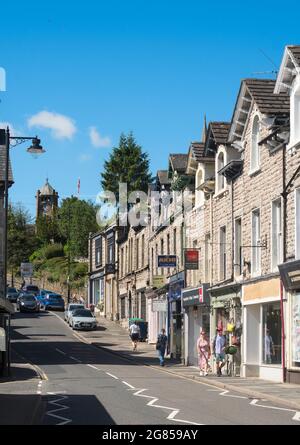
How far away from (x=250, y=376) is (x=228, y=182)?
8.23m

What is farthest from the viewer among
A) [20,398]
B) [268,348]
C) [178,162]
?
[178,162]

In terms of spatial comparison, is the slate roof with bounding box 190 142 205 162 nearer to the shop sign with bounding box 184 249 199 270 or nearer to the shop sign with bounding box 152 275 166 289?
the shop sign with bounding box 184 249 199 270

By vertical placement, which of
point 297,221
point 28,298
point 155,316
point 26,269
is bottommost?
point 155,316

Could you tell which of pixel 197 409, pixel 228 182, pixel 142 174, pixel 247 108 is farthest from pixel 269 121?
pixel 142 174

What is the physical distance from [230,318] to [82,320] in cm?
2779

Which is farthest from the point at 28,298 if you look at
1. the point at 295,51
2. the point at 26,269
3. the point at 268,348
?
the point at 295,51

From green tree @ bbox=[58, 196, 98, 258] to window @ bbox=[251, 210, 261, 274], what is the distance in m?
67.6

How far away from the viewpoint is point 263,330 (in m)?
30.9

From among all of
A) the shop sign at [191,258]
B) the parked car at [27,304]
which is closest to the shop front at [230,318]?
the shop sign at [191,258]

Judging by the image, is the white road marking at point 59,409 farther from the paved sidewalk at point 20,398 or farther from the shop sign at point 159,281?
the shop sign at point 159,281

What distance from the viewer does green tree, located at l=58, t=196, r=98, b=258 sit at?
3991 inches

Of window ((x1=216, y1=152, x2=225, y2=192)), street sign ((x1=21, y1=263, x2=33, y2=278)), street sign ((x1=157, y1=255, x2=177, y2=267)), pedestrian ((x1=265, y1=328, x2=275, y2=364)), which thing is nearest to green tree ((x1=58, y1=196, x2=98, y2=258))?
street sign ((x1=21, y1=263, x2=33, y2=278))

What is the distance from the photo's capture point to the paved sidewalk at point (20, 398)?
16688 millimetres

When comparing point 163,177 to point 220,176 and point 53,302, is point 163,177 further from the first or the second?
point 53,302
